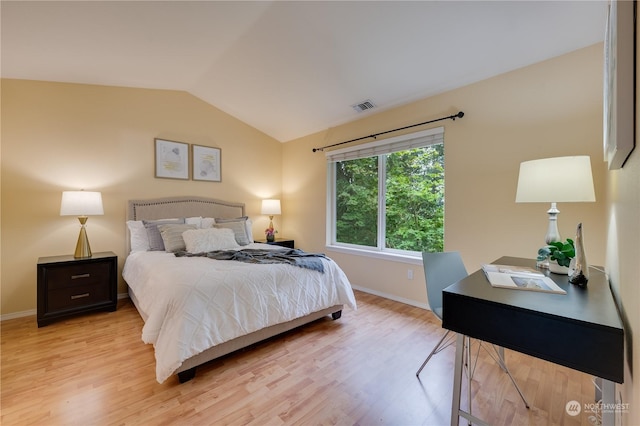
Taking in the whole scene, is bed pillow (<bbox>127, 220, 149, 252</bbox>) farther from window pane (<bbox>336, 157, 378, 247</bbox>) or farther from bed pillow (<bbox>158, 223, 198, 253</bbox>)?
window pane (<bbox>336, 157, 378, 247</bbox>)

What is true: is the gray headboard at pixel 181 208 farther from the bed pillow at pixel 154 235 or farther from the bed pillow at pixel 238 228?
the bed pillow at pixel 238 228

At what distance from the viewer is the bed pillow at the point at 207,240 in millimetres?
2986

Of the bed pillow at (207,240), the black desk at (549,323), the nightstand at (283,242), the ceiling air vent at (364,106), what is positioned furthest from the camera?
the nightstand at (283,242)

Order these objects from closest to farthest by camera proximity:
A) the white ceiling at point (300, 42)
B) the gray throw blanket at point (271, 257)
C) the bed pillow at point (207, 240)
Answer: the white ceiling at point (300, 42), the gray throw blanket at point (271, 257), the bed pillow at point (207, 240)

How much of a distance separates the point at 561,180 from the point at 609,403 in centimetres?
109

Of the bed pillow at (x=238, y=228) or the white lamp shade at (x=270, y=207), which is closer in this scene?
the bed pillow at (x=238, y=228)

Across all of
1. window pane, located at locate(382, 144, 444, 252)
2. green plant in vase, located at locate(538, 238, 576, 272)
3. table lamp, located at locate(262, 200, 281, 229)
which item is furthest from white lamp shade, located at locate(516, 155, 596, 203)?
table lamp, located at locate(262, 200, 281, 229)

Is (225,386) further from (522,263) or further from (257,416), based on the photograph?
(522,263)

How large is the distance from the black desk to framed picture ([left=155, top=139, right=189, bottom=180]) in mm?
3816

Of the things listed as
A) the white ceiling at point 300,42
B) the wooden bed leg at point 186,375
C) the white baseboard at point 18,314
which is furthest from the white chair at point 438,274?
the white baseboard at point 18,314

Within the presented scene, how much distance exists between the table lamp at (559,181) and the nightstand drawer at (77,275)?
3931 millimetres

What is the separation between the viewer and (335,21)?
2.23 meters

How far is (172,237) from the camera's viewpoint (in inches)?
122

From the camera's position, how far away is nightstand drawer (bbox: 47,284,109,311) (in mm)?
2619
